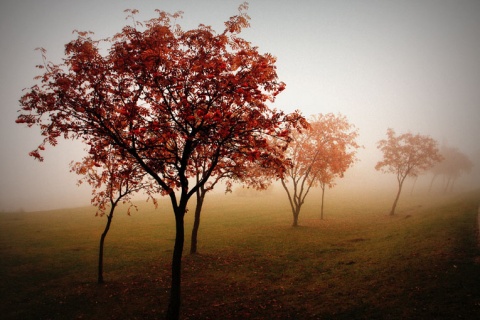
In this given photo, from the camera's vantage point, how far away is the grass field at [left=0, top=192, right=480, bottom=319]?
12930 mm

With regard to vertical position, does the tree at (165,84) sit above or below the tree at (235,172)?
above

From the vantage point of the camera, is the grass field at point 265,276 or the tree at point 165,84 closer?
the tree at point 165,84

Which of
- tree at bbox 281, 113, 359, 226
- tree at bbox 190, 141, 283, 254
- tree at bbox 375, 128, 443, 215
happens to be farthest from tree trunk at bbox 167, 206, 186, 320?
tree at bbox 375, 128, 443, 215

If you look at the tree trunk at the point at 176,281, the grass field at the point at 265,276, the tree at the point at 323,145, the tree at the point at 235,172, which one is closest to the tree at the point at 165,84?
the tree at the point at 235,172

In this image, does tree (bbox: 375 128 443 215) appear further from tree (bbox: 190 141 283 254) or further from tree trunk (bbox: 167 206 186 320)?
tree trunk (bbox: 167 206 186 320)

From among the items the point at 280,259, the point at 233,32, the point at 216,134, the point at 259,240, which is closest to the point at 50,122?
the point at 216,134

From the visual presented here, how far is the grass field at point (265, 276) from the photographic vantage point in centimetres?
1293

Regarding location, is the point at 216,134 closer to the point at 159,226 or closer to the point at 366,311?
the point at 366,311

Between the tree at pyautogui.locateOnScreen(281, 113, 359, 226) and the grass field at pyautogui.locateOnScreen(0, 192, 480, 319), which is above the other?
the tree at pyautogui.locateOnScreen(281, 113, 359, 226)

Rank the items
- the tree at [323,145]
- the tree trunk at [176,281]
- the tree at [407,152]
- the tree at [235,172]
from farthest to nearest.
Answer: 1. the tree at [407,152]
2. the tree at [323,145]
3. the tree at [235,172]
4. the tree trunk at [176,281]

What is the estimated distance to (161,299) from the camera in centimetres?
1559

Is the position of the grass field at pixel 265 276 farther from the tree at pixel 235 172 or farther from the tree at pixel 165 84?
the tree at pixel 165 84

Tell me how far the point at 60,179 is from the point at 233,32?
232 metres

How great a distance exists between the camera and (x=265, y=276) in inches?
729
